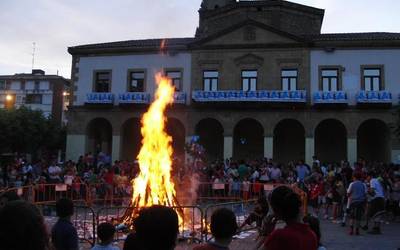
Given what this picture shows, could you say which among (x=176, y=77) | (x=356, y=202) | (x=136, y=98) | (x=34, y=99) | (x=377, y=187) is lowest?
(x=356, y=202)

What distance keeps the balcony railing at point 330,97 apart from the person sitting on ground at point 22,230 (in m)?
29.2

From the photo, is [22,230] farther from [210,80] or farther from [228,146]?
[210,80]

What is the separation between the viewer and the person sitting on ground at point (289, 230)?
4.07 meters

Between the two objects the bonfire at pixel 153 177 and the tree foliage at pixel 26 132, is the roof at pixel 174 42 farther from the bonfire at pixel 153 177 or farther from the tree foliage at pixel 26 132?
the bonfire at pixel 153 177

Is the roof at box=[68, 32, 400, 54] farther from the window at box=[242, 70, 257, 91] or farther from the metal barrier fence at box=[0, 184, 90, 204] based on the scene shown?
the metal barrier fence at box=[0, 184, 90, 204]

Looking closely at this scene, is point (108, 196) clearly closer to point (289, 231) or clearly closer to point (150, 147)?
point (150, 147)

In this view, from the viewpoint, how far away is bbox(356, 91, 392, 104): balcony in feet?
97.5

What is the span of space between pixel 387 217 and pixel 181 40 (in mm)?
21675

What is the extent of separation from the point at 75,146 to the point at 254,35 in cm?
1487

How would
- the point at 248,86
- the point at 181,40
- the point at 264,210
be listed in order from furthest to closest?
1. the point at 181,40
2. the point at 248,86
3. the point at 264,210

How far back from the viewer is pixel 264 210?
11711 millimetres

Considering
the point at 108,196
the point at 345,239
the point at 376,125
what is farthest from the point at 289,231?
the point at 376,125

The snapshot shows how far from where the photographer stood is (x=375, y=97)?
97.7 feet

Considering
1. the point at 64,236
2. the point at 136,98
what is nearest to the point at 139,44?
the point at 136,98
